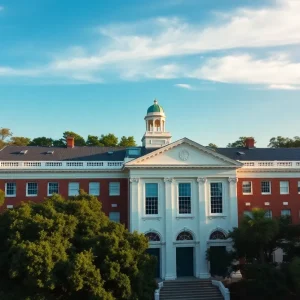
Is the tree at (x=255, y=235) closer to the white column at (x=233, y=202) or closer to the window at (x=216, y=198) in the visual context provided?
the white column at (x=233, y=202)

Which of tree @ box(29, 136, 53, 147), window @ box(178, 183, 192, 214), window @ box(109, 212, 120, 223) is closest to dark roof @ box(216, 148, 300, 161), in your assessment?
window @ box(178, 183, 192, 214)

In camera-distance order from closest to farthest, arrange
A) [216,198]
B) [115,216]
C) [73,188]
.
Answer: [216,198], [73,188], [115,216]

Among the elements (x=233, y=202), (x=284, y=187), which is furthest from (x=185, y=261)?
(x=284, y=187)

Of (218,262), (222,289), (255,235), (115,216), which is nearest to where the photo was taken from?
(255,235)

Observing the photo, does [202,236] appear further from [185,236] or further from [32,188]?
[32,188]

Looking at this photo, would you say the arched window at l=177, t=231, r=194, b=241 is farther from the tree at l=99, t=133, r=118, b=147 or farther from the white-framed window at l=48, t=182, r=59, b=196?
the tree at l=99, t=133, r=118, b=147

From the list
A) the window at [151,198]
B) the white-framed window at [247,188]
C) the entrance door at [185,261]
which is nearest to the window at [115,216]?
the window at [151,198]

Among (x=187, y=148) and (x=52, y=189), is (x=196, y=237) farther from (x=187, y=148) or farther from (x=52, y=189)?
(x=52, y=189)

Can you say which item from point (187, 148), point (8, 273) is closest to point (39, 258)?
point (8, 273)
